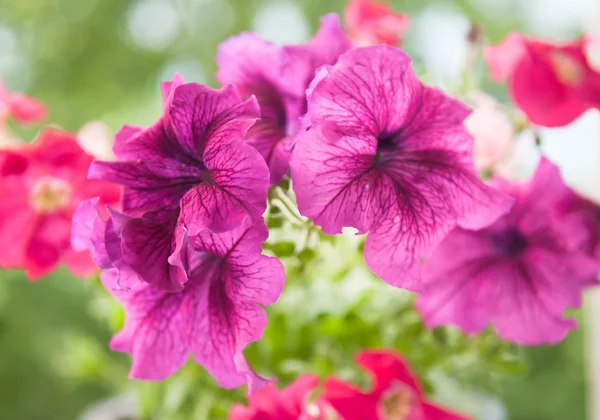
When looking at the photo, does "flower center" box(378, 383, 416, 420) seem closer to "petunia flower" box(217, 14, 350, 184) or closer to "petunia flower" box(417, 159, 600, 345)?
"petunia flower" box(417, 159, 600, 345)

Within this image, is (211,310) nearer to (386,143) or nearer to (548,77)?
(386,143)

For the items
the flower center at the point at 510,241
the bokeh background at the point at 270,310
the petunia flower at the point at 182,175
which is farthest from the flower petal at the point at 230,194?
the flower center at the point at 510,241

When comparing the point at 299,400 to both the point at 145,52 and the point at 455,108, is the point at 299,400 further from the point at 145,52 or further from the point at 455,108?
the point at 145,52

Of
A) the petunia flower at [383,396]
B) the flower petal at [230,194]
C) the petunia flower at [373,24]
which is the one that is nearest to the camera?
the flower petal at [230,194]

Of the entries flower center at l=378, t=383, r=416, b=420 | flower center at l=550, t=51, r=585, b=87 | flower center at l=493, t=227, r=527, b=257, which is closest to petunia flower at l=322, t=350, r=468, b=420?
flower center at l=378, t=383, r=416, b=420

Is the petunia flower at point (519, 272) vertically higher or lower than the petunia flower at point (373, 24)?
lower

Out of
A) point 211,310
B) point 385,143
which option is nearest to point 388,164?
point 385,143

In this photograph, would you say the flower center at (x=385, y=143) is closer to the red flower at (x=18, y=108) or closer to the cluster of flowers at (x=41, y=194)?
the cluster of flowers at (x=41, y=194)

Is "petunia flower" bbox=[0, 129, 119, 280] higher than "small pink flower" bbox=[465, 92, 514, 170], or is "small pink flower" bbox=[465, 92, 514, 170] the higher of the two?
"small pink flower" bbox=[465, 92, 514, 170]
